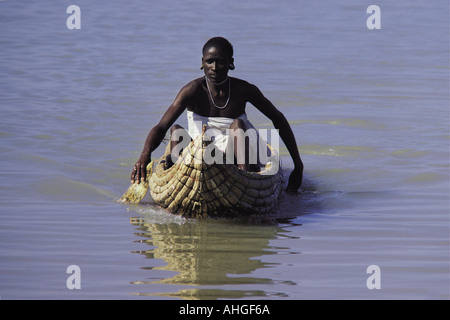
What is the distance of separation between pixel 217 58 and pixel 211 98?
1.19 feet

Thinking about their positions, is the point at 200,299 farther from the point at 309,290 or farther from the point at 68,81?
the point at 68,81

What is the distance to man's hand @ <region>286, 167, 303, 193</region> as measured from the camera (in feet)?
19.9

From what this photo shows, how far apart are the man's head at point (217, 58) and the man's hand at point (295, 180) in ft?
3.71

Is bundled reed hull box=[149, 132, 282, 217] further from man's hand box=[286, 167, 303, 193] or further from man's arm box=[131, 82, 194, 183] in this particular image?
man's hand box=[286, 167, 303, 193]

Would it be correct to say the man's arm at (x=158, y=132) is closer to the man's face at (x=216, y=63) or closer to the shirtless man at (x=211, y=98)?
the shirtless man at (x=211, y=98)

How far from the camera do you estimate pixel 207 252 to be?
4.66 m

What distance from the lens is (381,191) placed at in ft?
20.9

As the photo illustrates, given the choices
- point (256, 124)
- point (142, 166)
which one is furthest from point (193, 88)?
point (256, 124)

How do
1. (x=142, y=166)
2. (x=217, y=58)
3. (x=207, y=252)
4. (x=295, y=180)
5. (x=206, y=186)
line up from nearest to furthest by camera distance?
(x=207, y=252) → (x=206, y=186) → (x=217, y=58) → (x=142, y=166) → (x=295, y=180)

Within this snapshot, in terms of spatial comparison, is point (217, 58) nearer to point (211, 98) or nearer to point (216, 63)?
point (216, 63)

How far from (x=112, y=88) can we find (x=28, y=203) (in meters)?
4.74

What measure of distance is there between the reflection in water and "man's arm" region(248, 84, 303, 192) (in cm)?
91

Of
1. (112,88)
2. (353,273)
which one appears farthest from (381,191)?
(112,88)

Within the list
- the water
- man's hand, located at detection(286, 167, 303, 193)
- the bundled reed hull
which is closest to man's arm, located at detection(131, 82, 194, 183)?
the bundled reed hull
